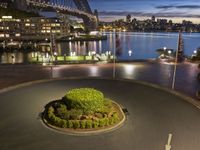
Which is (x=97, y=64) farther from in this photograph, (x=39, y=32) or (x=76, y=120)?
(x=39, y=32)

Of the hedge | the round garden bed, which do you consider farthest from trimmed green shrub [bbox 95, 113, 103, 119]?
the hedge

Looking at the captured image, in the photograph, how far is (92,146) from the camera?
18.9 m

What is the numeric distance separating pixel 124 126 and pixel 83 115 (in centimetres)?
314

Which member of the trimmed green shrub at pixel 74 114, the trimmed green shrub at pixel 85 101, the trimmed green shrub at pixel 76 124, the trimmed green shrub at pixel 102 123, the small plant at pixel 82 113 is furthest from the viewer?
the trimmed green shrub at pixel 85 101

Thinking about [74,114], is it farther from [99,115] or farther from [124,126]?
[124,126]

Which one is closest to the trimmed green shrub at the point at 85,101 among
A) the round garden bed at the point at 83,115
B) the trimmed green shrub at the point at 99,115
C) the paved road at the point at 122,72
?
the round garden bed at the point at 83,115

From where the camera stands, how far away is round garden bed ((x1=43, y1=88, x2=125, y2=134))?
2134cm

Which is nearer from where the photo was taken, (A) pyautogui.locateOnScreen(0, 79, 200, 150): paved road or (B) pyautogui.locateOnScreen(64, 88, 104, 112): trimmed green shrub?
(A) pyautogui.locateOnScreen(0, 79, 200, 150): paved road

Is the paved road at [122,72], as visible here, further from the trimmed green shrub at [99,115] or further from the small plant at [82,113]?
the trimmed green shrub at [99,115]

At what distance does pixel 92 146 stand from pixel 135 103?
9.73 meters

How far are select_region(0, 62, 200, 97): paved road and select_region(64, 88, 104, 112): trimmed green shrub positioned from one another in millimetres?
12900

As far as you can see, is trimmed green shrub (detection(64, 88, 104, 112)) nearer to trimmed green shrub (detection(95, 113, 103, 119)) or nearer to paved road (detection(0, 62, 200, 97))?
trimmed green shrub (detection(95, 113, 103, 119))

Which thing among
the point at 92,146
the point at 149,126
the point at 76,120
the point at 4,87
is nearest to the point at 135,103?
the point at 149,126

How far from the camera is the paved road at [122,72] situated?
37.5 metres
